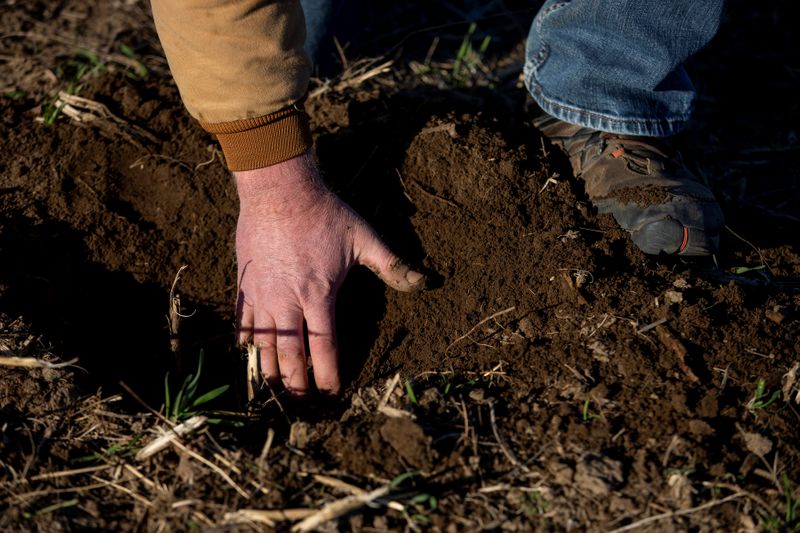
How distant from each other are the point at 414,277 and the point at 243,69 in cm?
81

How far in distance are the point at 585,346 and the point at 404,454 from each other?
0.63 metres

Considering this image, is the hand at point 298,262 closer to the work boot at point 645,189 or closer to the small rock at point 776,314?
the work boot at point 645,189

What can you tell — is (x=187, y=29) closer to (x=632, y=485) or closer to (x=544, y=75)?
(x=544, y=75)

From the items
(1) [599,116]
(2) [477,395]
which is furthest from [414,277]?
(1) [599,116]

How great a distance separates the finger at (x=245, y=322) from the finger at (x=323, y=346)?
0.68ft

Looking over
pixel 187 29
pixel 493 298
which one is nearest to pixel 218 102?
pixel 187 29

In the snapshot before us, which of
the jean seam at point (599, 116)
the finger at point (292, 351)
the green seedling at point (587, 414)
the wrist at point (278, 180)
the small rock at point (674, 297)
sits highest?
the wrist at point (278, 180)

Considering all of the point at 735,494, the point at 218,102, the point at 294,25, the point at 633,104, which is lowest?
the point at 735,494

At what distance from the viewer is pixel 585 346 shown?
207 cm

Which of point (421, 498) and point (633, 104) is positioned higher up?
point (633, 104)

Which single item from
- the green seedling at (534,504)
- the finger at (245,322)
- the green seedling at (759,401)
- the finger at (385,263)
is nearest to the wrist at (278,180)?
the finger at (385,263)

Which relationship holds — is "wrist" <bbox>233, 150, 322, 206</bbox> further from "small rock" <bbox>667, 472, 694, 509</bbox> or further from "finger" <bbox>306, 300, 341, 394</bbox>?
"small rock" <bbox>667, 472, 694, 509</bbox>

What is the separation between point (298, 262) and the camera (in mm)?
2232

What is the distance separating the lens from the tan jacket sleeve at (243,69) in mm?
1920
